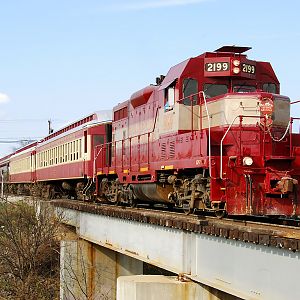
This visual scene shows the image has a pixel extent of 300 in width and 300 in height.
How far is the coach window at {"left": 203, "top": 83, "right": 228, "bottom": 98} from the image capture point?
13156 millimetres

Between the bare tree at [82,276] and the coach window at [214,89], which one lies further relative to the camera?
the bare tree at [82,276]

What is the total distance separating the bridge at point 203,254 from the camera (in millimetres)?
7672

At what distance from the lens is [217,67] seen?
520 inches

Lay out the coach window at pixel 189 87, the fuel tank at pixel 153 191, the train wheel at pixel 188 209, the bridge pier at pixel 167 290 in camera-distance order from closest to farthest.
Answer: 1. the bridge pier at pixel 167 290
2. the train wheel at pixel 188 209
3. the coach window at pixel 189 87
4. the fuel tank at pixel 153 191

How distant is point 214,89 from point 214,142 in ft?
5.83

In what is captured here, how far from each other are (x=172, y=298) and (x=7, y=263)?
15709mm

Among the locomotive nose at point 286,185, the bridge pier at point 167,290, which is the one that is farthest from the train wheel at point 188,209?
the locomotive nose at point 286,185

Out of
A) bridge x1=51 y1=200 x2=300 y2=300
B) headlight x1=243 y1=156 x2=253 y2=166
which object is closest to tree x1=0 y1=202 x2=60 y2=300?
bridge x1=51 y1=200 x2=300 y2=300

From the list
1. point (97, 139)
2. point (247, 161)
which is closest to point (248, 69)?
point (247, 161)

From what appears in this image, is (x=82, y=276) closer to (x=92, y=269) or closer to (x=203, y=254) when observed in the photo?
(x=92, y=269)

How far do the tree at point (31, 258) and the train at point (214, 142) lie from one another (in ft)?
23.3

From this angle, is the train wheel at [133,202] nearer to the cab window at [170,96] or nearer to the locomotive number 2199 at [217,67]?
the cab window at [170,96]

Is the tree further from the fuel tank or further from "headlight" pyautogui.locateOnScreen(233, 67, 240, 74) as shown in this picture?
"headlight" pyautogui.locateOnScreen(233, 67, 240, 74)

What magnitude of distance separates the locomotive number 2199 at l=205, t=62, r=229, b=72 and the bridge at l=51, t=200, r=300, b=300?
361 centimetres
